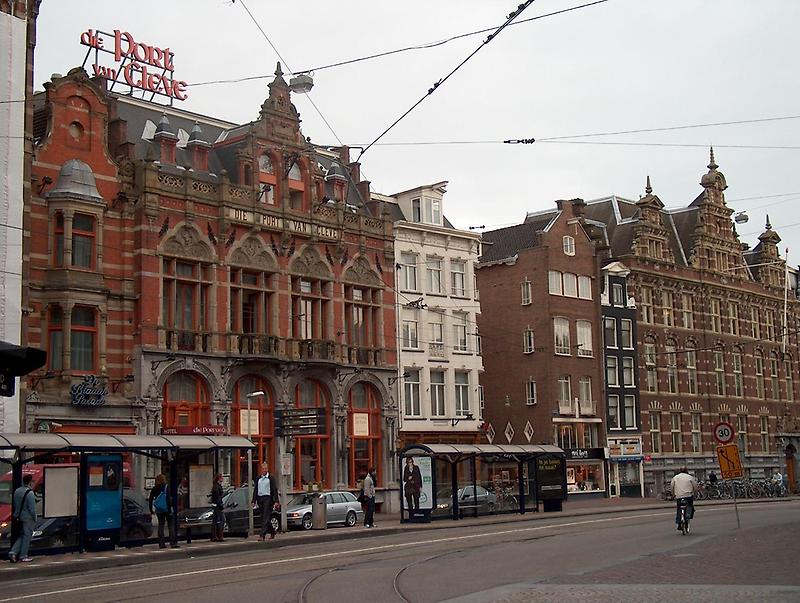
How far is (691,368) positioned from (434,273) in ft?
82.9

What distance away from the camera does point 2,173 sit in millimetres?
37312

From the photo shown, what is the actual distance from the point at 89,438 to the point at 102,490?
1.37 meters

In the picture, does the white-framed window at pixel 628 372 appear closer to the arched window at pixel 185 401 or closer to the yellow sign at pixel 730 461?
the arched window at pixel 185 401

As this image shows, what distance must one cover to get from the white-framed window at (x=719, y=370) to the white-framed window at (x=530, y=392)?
Answer: 18.8 meters

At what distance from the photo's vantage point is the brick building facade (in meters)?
40.4

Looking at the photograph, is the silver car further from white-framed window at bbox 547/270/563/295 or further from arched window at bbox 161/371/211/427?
white-framed window at bbox 547/270/563/295

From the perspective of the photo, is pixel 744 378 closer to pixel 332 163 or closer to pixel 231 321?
pixel 332 163

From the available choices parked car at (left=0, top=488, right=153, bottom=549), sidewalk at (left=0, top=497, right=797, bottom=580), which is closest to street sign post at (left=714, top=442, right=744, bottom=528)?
sidewalk at (left=0, top=497, right=797, bottom=580)

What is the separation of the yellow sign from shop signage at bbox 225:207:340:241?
23.6 metres

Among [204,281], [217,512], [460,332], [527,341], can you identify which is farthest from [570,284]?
[217,512]

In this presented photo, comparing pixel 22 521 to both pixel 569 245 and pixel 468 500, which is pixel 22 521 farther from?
pixel 569 245

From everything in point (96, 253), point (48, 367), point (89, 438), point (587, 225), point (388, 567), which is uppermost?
point (587, 225)

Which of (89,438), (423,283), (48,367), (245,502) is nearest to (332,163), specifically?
(423,283)

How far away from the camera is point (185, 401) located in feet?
144
